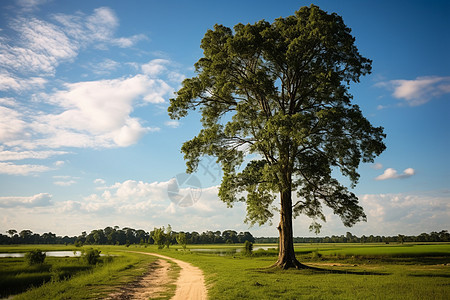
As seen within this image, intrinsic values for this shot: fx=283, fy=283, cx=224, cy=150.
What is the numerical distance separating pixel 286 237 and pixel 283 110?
381 inches

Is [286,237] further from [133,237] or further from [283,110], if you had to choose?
[133,237]

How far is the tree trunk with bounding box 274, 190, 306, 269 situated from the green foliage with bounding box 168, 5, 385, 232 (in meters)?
0.13

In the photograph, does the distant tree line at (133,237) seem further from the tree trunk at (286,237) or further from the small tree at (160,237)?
the tree trunk at (286,237)

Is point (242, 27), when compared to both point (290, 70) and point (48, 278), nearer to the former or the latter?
point (290, 70)

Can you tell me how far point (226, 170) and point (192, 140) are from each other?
3719 millimetres

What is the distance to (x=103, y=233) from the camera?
489 ft

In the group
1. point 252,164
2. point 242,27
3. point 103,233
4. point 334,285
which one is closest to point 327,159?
point 252,164

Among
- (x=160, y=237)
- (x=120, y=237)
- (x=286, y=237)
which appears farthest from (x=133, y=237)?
(x=286, y=237)

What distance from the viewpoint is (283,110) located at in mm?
22203

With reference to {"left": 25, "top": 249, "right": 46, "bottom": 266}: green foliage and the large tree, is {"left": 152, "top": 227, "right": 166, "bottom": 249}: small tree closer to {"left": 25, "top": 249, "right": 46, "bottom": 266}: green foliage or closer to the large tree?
{"left": 25, "top": 249, "right": 46, "bottom": 266}: green foliage

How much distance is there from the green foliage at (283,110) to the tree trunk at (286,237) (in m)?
0.13

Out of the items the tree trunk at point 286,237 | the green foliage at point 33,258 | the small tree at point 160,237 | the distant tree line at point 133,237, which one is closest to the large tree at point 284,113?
the tree trunk at point 286,237

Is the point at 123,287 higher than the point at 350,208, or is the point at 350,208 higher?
the point at 350,208

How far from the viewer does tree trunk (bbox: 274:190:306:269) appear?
813 inches
